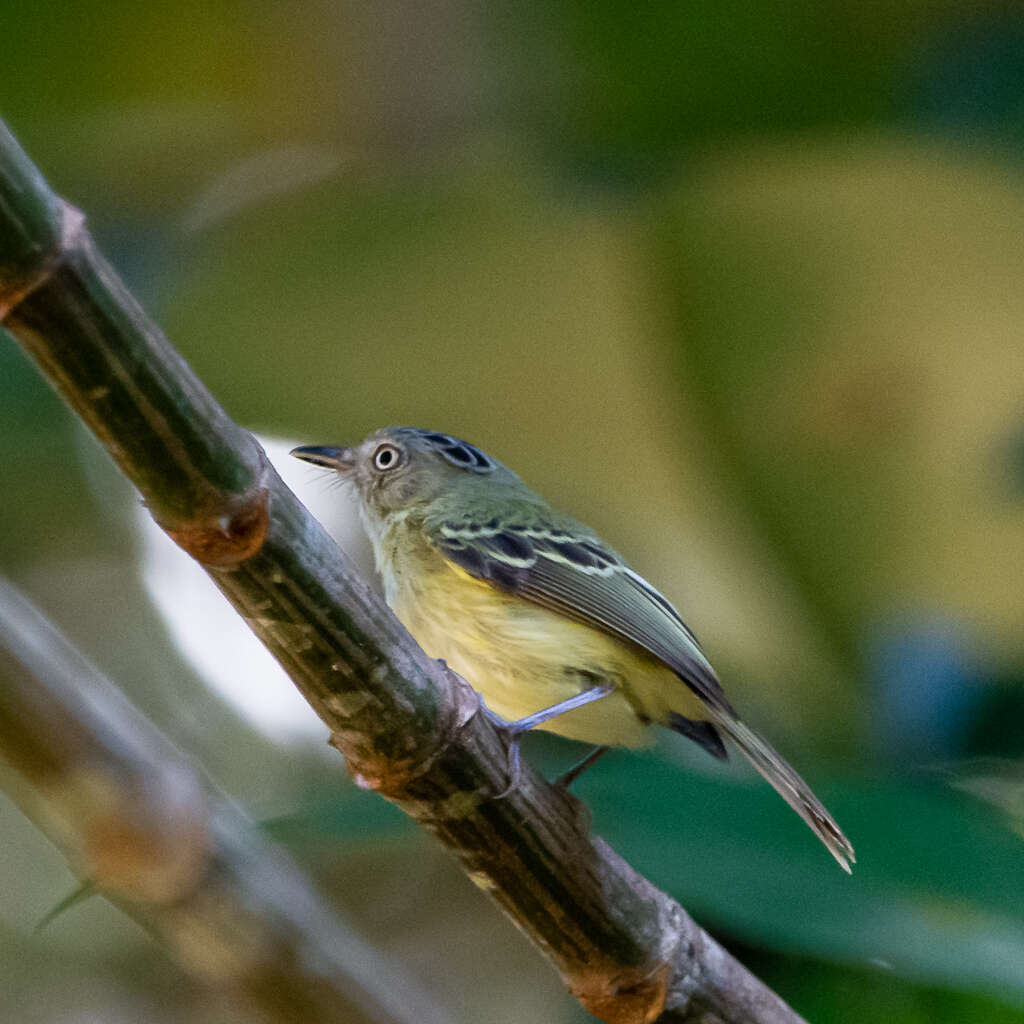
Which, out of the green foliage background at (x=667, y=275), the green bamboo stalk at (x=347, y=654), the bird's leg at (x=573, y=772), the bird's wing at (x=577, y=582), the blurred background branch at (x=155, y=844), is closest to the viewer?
the green bamboo stalk at (x=347, y=654)

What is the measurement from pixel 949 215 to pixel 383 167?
92 centimetres

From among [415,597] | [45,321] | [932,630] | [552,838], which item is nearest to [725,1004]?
[552,838]

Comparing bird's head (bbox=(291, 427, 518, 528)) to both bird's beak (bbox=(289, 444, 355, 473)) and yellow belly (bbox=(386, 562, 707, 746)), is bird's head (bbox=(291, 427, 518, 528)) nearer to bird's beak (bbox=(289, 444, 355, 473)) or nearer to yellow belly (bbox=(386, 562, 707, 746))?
bird's beak (bbox=(289, 444, 355, 473))

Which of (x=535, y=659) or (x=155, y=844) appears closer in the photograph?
(x=155, y=844)

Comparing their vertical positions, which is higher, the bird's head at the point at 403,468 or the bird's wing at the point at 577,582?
the bird's head at the point at 403,468

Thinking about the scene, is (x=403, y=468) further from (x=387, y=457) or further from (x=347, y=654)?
(x=347, y=654)

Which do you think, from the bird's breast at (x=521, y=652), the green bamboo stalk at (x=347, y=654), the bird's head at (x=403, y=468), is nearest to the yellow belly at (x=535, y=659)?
the bird's breast at (x=521, y=652)

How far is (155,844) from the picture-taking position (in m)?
0.93

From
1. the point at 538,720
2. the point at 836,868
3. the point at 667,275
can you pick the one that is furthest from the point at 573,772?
the point at 667,275

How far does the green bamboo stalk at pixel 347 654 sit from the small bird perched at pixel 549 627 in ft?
0.98

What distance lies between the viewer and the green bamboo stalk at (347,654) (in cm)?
60

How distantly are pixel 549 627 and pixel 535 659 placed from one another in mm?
44

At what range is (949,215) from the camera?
192cm

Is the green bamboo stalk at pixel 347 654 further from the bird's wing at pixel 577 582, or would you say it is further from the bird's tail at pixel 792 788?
the bird's wing at pixel 577 582
